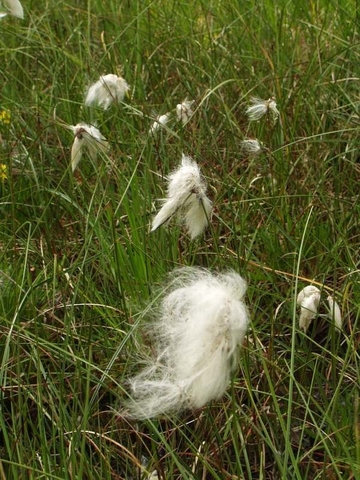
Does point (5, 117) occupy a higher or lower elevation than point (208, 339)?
lower

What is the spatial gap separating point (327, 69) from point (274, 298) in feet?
3.12

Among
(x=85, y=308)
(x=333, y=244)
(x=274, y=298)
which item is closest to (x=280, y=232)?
(x=333, y=244)

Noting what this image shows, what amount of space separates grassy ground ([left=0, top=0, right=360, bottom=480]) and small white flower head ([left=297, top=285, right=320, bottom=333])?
2.1 inches

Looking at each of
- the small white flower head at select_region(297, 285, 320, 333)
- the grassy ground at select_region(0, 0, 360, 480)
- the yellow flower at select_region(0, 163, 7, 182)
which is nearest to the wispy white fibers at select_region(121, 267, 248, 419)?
the grassy ground at select_region(0, 0, 360, 480)

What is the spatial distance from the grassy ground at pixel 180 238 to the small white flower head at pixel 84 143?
61 millimetres

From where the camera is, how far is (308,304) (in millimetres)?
1662

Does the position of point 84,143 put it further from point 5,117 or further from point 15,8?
point 5,117

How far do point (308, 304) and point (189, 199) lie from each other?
331 mm

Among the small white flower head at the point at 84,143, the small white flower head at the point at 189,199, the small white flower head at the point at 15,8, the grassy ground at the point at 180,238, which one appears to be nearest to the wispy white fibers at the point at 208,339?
the grassy ground at the point at 180,238

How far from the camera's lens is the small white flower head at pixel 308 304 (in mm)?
1655

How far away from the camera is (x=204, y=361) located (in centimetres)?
107

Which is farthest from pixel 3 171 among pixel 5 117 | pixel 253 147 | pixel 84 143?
pixel 253 147

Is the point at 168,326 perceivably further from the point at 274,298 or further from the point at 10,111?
the point at 10,111

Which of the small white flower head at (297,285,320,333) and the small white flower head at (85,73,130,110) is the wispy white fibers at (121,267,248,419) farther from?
the small white flower head at (85,73,130,110)
